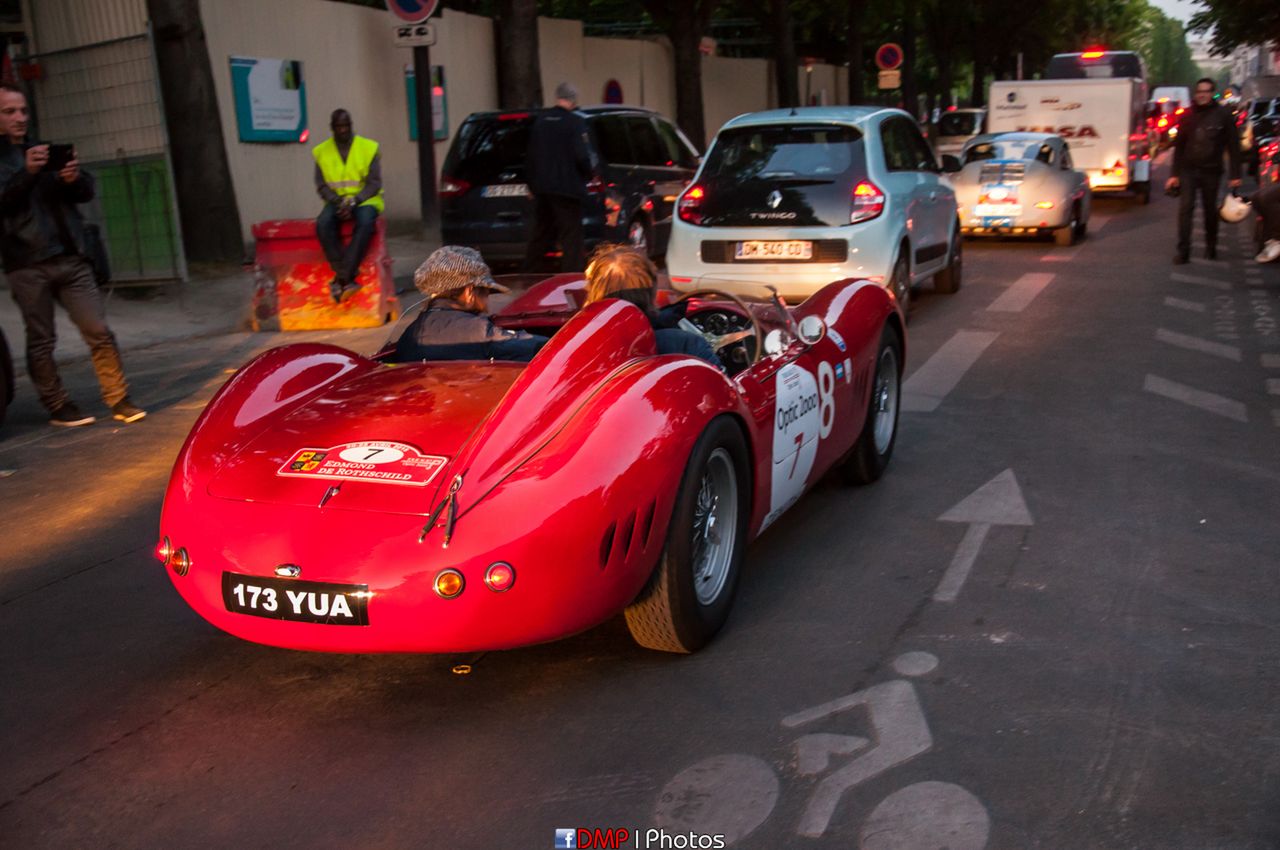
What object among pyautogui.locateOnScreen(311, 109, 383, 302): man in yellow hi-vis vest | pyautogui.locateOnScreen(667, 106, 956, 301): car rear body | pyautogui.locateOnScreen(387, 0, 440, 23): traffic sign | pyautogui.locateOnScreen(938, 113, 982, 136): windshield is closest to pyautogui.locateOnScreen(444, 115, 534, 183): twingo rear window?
pyautogui.locateOnScreen(387, 0, 440, 23): traffic sign

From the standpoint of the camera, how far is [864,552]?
520 centimetres

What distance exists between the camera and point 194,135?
47.1ft

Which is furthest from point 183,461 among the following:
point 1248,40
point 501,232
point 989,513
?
point 1248,40

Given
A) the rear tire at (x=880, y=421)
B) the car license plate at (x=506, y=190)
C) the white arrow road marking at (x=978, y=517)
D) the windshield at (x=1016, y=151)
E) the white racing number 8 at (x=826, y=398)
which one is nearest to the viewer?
the white arrow road marking at (x=978, y=517)

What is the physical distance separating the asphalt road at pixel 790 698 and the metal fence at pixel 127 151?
7902 mm

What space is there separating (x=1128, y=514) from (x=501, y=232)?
9.70 meters

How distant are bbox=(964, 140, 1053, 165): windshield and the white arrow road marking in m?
11.7

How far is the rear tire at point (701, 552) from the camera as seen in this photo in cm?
393

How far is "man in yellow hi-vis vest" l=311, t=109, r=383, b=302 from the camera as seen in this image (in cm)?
1166

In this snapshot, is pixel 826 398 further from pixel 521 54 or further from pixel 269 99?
pixel 269 99

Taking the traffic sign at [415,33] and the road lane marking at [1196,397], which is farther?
the traffic sign at [415,33]

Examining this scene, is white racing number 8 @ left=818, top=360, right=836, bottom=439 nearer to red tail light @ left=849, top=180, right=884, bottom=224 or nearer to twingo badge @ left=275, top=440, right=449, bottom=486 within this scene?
twingo badge @ left=275, top=440, right=449, bottom=486

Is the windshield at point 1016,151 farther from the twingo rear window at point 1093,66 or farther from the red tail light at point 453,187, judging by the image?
the twingo rear window at point 1093,66

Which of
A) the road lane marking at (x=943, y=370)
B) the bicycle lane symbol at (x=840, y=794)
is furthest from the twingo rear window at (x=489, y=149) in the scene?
the bicycle lane symbol at (x=840, y=794)
